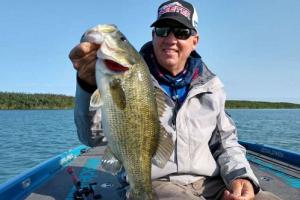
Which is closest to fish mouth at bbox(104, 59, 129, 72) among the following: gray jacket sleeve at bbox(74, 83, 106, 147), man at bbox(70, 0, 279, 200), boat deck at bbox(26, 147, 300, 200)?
gray jacket sleeve at bbox(74, 83, 106, 147)

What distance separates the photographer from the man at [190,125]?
3.41 m

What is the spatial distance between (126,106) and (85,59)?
0.45 meters

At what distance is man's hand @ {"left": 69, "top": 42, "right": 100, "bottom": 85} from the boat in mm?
1193

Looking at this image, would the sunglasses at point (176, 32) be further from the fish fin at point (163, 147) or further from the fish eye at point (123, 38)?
the fish fin at point (163, 147)

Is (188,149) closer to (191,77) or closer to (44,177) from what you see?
(191,77)

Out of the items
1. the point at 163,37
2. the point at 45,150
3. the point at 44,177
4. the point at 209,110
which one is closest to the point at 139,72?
the point at 163,37

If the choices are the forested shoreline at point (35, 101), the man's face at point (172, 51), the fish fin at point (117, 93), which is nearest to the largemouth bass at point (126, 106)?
the fish fin at point (117, 93)

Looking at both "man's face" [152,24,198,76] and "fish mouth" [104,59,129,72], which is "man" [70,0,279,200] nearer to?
"man's face" [152,24,198,76]

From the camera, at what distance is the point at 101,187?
17.1ft

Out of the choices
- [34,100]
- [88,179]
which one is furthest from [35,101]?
[88,179]

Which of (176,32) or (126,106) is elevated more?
(176,32)

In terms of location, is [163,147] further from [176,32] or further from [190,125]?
[176,32]

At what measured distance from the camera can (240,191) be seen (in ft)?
10.7

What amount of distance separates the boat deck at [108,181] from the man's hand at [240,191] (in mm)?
1460
